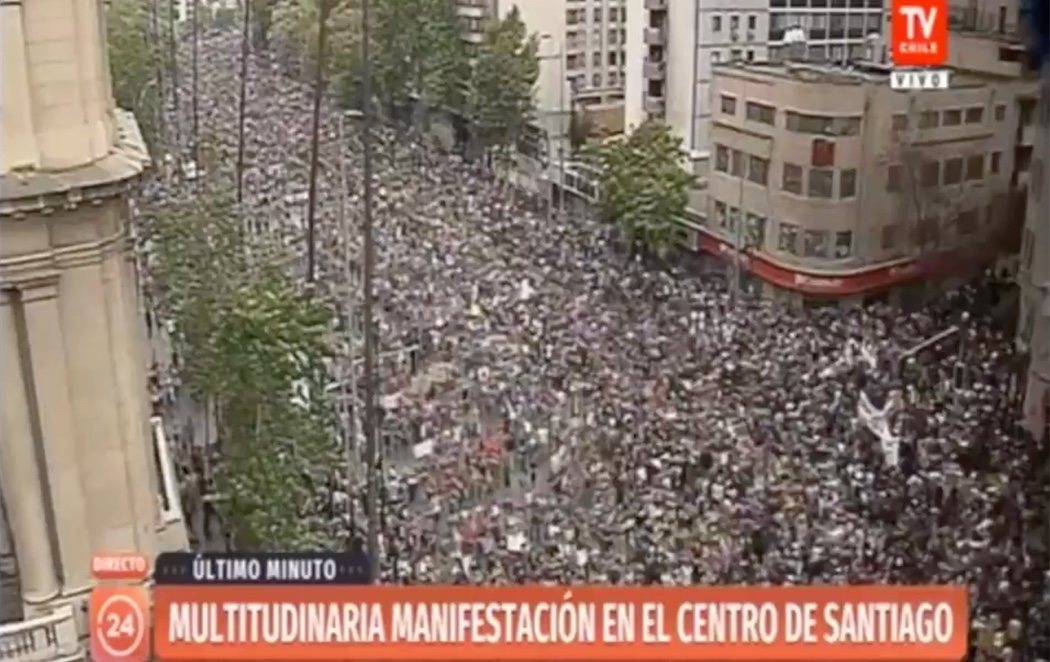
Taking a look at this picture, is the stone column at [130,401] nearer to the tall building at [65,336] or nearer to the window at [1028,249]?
the tall building at [65,336]

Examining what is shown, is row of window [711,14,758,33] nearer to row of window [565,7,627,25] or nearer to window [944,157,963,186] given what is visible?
row of window [565,7,627,25]

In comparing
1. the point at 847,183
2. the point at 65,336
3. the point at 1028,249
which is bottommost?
the point at 65,336

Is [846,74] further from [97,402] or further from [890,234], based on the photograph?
[97,402]

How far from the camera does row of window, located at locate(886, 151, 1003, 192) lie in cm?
290

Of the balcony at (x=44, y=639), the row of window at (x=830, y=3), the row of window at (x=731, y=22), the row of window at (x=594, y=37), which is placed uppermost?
the row of window at (x=830, y=3)

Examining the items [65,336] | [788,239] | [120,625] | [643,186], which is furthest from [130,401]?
[788,239]

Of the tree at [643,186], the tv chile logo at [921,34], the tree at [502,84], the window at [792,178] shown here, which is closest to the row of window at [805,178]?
the window at [792,178]

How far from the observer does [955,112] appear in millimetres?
2900

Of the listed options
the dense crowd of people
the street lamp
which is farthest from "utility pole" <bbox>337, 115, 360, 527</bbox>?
the street lamp

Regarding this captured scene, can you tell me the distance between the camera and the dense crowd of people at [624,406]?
296 centimetres

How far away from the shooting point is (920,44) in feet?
9.43

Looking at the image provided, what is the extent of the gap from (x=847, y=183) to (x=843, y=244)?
0.11 m

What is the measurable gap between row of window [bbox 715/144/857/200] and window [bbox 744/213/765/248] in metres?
0.07

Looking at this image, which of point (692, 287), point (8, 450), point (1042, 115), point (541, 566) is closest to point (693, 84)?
point (692, 287)
